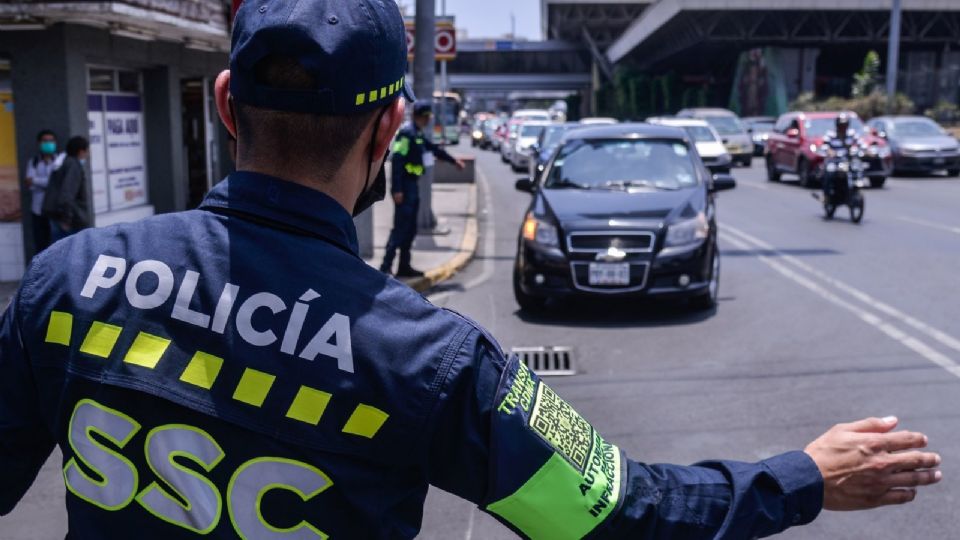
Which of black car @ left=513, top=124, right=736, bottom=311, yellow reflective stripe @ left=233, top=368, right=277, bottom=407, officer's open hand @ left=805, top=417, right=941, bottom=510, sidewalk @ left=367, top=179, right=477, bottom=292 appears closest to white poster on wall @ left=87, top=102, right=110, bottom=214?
sidewalk @ left=367, top=179, right=477, bottom=292

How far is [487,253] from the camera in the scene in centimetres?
1460

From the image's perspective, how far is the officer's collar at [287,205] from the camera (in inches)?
63.9

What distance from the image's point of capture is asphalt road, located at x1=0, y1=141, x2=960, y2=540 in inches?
199

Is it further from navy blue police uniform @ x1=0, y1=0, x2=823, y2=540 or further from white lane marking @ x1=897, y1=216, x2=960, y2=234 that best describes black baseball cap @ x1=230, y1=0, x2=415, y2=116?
white lane marking @ x1=897, y1=216, x2=960, y2=234

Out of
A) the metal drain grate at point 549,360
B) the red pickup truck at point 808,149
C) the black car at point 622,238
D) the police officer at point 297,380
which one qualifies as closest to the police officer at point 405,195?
the black car at point 622,238

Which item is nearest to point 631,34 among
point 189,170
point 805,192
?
point 805,192

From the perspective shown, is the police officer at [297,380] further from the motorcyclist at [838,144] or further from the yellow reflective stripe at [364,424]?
the motorcyclist at [838,144]

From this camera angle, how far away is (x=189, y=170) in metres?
17.3

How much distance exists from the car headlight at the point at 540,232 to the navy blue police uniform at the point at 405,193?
1.74 meters

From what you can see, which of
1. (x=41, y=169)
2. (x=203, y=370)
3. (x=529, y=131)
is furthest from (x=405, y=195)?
(x=529, y=131)

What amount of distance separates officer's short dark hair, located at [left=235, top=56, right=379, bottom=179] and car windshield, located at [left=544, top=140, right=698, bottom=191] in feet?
29.4

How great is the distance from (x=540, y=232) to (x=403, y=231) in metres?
2.03

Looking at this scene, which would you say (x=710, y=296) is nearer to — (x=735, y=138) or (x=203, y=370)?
(x=203, y=370)

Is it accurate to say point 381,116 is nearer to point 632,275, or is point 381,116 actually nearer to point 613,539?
point 613,539
